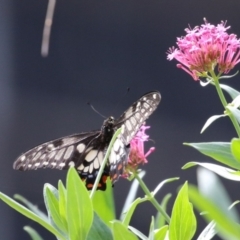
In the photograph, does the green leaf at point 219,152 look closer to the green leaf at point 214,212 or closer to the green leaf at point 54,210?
the green leaf at point 54,210

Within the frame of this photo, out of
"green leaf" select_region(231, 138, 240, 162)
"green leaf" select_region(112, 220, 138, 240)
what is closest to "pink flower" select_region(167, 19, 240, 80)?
"green leaf" select_region(231, 138, 240, 162)

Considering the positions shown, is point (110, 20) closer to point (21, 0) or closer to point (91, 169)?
point (21, 0)

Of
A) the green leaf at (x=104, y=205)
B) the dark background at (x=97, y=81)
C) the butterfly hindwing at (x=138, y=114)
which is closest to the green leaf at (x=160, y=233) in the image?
the green leaf at (x=104, y=205)

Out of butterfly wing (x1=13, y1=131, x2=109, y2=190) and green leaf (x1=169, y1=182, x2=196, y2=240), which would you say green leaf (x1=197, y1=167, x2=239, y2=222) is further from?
butterfly wing (x1=13, y1=131, x2=109, y2=190)

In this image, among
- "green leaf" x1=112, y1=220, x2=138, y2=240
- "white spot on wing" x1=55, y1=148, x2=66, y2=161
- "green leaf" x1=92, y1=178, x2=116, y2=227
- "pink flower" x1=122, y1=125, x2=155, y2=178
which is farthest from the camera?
"white spot on wing" x1=55, y1=148, x2=66, y2=161

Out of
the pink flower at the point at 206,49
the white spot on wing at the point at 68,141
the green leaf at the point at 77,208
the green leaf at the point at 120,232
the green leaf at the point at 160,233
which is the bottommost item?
the green leaf at the point at 160,233

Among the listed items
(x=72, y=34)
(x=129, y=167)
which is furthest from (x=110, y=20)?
(x=129, y=167)
